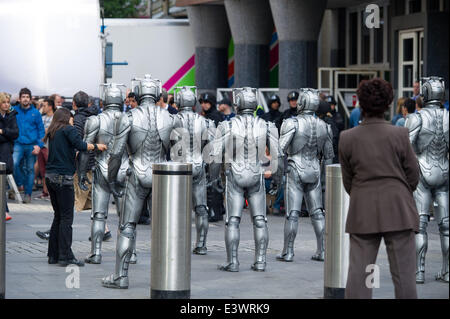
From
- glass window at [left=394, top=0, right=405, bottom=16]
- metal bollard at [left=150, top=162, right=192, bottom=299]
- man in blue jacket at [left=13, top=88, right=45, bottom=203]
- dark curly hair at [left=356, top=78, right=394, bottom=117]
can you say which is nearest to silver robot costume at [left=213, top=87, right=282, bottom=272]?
metal bollard at [left=150, top=162, right=192, bottom=299]

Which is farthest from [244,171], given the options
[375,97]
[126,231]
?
[375,97]

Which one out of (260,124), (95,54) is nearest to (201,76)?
(95,54)

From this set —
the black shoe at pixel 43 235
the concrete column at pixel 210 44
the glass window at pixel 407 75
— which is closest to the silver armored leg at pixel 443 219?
the black shoe at pixel 43 235

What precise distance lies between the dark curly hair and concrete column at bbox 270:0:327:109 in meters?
16.4

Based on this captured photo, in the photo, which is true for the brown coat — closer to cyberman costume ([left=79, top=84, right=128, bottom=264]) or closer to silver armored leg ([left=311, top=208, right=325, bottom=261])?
silver armored leg ([left=311, top=208, right=325, bottom=261])

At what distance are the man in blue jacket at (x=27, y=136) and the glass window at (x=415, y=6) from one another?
863 centimetres

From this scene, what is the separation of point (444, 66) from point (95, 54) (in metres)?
7.01

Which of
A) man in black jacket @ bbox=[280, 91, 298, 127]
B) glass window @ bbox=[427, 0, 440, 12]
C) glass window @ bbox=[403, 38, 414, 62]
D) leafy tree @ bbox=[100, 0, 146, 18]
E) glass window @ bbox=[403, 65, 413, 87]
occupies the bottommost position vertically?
man in black jacket @ bbox=[280, 91, 298, 127]

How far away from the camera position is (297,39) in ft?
78.3

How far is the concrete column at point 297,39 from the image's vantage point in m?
23.7

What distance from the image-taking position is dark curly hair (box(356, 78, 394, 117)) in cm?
721

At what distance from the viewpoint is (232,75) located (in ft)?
96.5

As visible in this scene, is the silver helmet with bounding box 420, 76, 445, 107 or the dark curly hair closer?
the dark curly hair

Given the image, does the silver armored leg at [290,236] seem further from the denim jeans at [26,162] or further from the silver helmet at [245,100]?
the denim jeans at [26,162]
